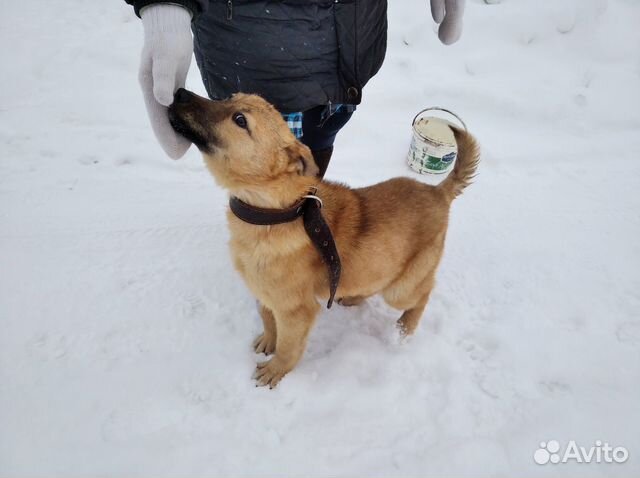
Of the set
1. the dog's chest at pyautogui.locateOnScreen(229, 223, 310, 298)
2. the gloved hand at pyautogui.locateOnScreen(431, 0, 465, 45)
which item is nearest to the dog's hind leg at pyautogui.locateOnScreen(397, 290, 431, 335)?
the dog's chest at pyautogui.locateOnScreen(229, 223, 310, 298)

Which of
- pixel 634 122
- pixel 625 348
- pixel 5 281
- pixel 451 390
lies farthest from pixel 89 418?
pixel 634 122

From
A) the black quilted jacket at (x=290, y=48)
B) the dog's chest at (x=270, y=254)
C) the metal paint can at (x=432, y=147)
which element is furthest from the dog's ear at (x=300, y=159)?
the metal paint can at (x=432, y=147)

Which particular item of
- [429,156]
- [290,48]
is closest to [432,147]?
[429,156]

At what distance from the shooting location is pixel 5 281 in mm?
2840

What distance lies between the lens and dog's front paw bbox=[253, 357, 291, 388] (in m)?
2.55

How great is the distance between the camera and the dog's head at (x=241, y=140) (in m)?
1.90

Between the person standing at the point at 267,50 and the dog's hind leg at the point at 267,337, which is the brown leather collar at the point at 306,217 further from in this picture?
the dog's hind leg at the point at 267,337

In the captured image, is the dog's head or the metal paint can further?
the metal paint can

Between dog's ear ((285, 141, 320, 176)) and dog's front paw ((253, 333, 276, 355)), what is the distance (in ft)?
4.38

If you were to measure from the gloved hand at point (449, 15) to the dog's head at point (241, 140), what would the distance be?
160 cm

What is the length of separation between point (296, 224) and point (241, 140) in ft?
1.80

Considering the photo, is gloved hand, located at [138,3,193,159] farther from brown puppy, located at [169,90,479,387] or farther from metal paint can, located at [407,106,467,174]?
metal paint can, located at [407,106,467,174]

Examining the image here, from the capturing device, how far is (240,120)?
1.92 meters

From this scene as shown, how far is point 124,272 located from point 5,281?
0.82 metres
